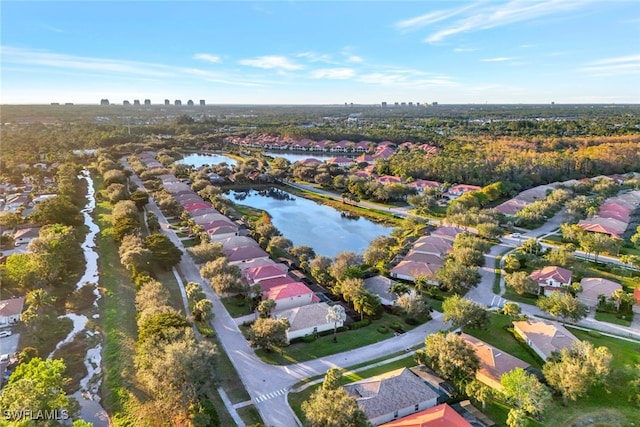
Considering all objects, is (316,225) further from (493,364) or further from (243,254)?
(493,364)

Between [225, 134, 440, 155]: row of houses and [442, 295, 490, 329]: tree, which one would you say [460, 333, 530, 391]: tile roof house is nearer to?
[442, 295, 490, 329]: tree

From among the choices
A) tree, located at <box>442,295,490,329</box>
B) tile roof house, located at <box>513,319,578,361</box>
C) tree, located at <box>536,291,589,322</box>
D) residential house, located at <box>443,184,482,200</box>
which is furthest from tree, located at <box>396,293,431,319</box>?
residential house, located at <box>443,184,482,200</box>

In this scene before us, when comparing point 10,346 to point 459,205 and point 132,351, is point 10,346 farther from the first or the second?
point 459,205

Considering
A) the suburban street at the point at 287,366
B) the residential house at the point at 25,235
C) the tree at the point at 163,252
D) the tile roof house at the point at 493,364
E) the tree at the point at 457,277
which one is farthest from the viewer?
the residential house at the point at 25,235

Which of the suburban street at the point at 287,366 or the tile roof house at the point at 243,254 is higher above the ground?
the tile roof house at the point at 243,254

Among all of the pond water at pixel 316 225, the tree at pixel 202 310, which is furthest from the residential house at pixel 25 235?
the pond water at pixel 316 225

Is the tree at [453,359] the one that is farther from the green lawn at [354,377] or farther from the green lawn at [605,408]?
the green lawn at [605,408]

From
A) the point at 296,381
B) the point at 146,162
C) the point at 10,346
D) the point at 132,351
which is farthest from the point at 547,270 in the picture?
the point at 146,162
